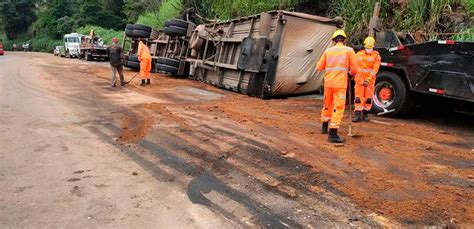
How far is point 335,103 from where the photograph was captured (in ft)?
18.8

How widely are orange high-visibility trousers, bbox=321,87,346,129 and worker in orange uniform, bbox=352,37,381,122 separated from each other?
145 cm

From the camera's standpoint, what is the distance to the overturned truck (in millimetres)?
9891

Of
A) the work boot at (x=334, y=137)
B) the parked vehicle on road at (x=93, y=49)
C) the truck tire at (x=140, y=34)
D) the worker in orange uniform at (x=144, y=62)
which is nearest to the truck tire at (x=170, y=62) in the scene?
the worker in orange uniform at (x=144, y=62)

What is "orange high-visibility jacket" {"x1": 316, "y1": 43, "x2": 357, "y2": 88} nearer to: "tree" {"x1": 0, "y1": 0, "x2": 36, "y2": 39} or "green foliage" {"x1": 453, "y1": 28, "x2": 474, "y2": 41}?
"green foliage" {"x1": 453, "y1": 28, "x2": 474, "y2": 41}

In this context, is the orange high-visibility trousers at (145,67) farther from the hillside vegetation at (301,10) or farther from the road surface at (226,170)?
the hillside vegetation at (301,10)

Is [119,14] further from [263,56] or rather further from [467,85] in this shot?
[467,85]

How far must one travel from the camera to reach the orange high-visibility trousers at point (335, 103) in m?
5.64

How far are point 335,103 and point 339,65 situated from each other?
1.72 ft

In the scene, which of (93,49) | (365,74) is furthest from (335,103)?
(93,49)

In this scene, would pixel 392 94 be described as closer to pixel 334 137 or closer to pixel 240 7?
pixel 334 137

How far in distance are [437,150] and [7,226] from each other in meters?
4.96

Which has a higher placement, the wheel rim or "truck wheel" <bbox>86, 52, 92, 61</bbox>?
the wheel rim

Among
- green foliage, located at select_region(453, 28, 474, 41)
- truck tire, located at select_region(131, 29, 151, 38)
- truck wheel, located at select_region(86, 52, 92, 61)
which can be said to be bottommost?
truck wheel, located at select_region(86, 52, 92, 61)

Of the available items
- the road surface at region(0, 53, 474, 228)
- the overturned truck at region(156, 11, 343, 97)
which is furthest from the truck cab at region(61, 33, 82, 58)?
the road surface at region(0, 53, 474, 228)
